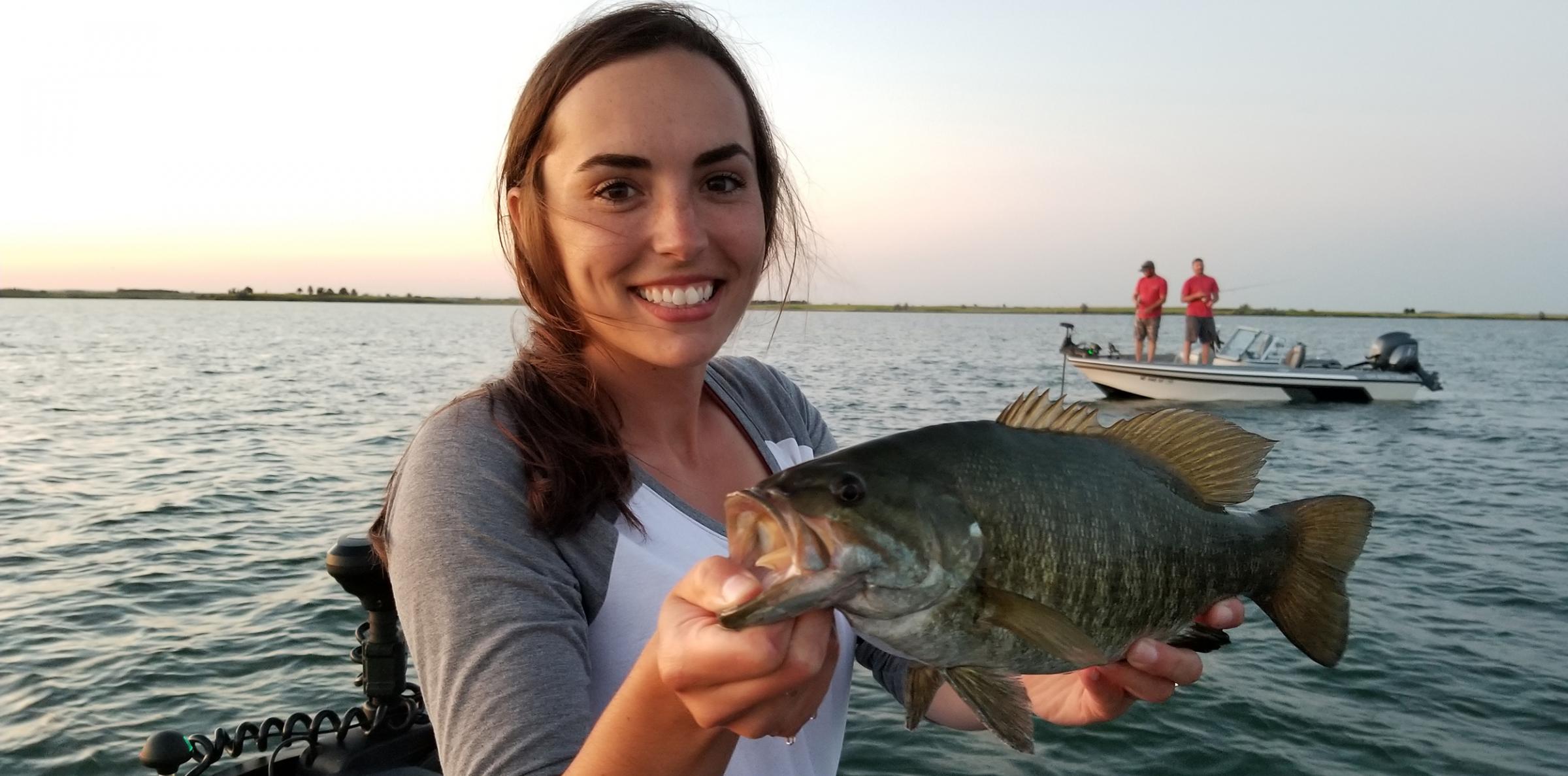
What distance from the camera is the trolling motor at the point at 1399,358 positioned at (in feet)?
82.2

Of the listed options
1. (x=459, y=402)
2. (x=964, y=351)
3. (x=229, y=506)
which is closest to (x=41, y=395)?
(x=229, y=506)

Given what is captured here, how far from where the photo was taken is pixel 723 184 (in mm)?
2336

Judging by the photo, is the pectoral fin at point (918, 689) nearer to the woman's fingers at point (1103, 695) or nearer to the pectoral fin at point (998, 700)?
the pectoral fin at point (998, 700)

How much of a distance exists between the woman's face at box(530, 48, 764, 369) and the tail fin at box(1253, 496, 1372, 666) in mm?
1522

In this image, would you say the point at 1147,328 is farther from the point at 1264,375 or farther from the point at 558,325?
the point at 558,325

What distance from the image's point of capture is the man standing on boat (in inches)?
942

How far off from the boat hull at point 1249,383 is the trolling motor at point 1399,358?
0.34 metres

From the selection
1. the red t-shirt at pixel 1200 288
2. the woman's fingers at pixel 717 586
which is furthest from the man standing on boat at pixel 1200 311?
the woman's fingers at pixel 717 586

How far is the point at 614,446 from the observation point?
2.25 metres

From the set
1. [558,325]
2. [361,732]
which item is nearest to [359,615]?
[361,732]

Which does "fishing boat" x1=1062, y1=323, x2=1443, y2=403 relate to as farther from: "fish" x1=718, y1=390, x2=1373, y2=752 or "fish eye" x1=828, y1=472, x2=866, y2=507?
"fish eye" x1=828, y1=472, x2=866, y2=507

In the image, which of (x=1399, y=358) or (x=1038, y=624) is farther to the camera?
(x=1399, y=358)

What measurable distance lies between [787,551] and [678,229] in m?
0.92

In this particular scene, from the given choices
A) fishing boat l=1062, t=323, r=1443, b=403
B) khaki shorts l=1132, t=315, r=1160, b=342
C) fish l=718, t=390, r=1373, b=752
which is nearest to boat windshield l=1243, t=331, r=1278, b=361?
fishing boat l=1062, t=323, r=1443, b=403
